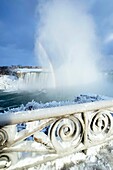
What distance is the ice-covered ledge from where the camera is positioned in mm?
1652

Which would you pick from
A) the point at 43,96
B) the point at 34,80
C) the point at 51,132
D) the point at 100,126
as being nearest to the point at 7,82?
the point at 34,80

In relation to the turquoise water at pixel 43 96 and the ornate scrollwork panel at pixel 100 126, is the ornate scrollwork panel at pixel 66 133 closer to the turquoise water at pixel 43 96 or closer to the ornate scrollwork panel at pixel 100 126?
the ornate scrollwork panel at pixel 100 126

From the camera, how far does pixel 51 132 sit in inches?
74.1

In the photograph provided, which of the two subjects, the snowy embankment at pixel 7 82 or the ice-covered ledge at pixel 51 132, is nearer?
the ice-covered ledge at pixel 51 132

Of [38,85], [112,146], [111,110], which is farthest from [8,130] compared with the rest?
[38,85]

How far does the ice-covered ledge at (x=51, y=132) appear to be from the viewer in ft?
5.42

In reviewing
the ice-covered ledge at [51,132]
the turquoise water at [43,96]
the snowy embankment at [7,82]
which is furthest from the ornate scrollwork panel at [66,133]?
the snowy embankment at [7,82]

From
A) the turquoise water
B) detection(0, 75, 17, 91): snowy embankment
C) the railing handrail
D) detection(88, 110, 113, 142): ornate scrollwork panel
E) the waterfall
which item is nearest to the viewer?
the railing handrail

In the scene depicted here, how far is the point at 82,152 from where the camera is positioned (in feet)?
7.30

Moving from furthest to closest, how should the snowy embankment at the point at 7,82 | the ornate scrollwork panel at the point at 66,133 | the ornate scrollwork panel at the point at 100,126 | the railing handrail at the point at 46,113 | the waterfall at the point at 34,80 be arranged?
the waterfall at the point at 34,80, the snowy embankment at the point at 7,82, the ornate scrollwork panel at the point at 100,126, the ornate scrollwork panel at the point at 66,133, the railing handrail at the point at 46,113

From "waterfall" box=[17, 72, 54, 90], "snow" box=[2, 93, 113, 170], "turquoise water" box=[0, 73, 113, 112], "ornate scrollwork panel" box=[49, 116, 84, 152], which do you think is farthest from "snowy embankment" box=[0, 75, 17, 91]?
"ornate scrollwork panel" box=[49, 116, 84, 152]

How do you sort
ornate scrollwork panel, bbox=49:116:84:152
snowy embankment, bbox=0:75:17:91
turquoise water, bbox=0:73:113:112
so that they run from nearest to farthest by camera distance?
ornate scrollwork panel, bbox=49:116:84:152 < turquoise water, bbox=0:73:113:112 < snowy embankment, bbox=0:75:17:91

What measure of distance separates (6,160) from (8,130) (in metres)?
0.37

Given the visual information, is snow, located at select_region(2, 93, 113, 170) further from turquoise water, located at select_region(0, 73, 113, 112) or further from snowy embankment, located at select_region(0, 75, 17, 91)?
snowy embankment, located at select_region(0, 75, 17, 91)
